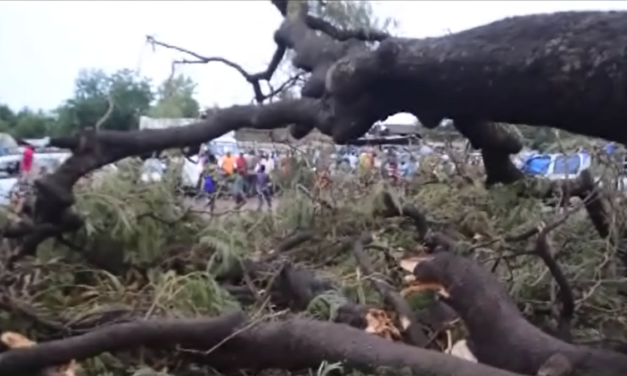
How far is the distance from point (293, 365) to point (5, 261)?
44.2 inches

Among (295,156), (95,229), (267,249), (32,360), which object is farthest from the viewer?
(295,156)

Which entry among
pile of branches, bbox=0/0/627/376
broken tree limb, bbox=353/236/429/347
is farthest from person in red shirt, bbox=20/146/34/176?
broken tree limb, bbox=353/236/429/347

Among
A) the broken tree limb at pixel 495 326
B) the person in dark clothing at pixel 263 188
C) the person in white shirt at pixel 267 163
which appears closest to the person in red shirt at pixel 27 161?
the person in dark clothing at pixel 263 188

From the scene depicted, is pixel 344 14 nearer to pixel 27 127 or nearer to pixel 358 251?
pixel 358 251

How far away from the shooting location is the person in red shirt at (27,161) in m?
3.95

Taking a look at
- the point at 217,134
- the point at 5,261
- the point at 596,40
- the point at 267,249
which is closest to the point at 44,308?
the point at 5,261

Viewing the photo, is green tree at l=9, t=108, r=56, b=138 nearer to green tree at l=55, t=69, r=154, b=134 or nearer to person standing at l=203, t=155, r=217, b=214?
green tree at l=55, t=69, r=154, b=134

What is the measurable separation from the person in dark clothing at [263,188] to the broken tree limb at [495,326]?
2000mm

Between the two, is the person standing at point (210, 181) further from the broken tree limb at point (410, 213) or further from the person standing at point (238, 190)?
the broken tree limb at point (410, 213)

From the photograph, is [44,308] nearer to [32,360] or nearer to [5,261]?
[5,261]

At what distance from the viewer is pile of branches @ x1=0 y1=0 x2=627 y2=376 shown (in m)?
2.54

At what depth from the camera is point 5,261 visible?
10.0 ft

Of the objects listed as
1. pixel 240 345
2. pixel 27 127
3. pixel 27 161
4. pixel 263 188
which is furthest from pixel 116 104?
pixel 27 127

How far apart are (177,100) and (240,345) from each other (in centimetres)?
246
